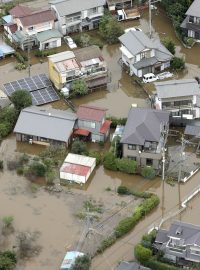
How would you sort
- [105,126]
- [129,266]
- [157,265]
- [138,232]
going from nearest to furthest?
[129,266], [157,265], [138,232], [105,126]

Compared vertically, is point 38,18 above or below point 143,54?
above

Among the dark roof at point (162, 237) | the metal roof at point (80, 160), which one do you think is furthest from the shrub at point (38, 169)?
the dark roof at point (162, 237)

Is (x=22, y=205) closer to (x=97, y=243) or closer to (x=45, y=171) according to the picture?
(x=45, y=171)

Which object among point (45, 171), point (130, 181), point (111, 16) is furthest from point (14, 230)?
point (111, 16)

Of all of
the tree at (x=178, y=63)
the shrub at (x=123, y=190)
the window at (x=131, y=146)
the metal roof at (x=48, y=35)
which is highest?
the metal roof at (x=48, y=35)

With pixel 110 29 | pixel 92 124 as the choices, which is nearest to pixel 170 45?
pixel 110 29

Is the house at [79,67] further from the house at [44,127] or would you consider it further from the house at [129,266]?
the house at [129,266]

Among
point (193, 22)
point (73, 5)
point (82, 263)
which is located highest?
point (73, 5)

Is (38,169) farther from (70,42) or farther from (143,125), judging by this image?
(70,42)
